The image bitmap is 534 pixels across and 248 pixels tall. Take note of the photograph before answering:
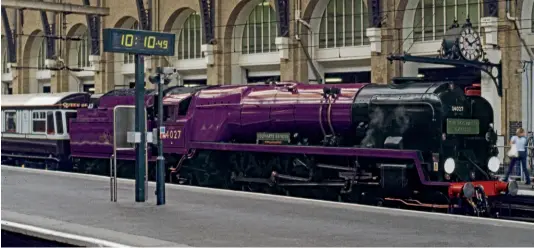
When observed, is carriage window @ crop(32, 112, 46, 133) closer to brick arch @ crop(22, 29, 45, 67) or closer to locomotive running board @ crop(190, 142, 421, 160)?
locomotive running board @ crop(190, 142, 421, 160)

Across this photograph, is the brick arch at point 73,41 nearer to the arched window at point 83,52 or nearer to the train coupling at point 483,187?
the arched window at point 83,52

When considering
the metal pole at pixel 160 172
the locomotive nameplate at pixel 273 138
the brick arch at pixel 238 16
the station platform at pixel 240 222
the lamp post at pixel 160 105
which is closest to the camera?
the station platform at pixel 240 222

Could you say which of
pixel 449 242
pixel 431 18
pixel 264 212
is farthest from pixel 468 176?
pixel 431 18

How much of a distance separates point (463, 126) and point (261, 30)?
72.1 ft

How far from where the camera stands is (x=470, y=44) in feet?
93.9

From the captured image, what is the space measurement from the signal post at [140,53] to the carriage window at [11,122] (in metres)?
17.9

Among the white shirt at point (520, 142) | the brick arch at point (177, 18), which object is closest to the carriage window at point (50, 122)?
the brick arch at point (177, 18)

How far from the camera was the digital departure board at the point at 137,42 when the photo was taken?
1633 centimetres

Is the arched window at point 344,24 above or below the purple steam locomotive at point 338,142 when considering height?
above

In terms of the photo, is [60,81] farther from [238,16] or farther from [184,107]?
[184,107]

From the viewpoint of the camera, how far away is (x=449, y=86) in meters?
18.7

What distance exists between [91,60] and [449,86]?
31474 millimetres

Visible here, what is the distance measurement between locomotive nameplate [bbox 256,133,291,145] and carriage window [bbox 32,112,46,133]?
12197mm

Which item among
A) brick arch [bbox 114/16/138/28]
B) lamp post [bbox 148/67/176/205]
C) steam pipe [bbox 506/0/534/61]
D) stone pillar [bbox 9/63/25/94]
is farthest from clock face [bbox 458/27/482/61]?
stone pillar [bbox 9/63/25/94]
